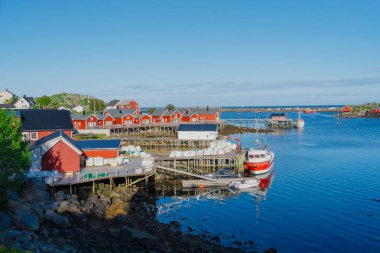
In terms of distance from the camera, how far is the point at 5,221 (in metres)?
21.4

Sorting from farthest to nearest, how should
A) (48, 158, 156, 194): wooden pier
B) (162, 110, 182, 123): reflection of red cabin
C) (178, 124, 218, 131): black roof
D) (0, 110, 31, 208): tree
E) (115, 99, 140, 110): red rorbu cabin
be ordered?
1. (115, 99, 140, 110): red rorbu cabin
2. (162, 110, 182, 123): reflection of red cabin
3. (178, 124, 218, 131): black roof
4. (48, 158, 156, 194): wooden pier
5. (0, 110, 31, 208): tree

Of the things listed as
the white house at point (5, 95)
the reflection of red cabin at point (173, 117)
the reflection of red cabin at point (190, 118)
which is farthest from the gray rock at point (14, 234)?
the white house at point (5, 95)

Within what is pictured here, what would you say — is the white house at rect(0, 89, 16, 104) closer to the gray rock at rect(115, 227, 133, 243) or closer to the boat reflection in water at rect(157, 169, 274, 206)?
the boat reflection in water at rect(157, 169, 274, 206)

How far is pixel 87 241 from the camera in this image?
22.4 metres

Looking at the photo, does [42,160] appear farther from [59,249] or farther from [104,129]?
[104,129]

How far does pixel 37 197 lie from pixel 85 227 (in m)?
5.48

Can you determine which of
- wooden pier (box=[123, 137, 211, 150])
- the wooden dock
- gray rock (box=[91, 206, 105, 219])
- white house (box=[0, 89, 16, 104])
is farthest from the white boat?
white house (box=[0, 89, 16, 104])

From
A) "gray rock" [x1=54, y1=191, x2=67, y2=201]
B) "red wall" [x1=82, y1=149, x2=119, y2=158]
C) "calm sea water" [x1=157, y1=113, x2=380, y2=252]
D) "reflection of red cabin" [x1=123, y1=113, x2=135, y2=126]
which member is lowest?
"calm sea water" [x1=157, y1=113, x2=380, y2=252]

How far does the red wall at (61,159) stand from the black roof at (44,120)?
10903mm

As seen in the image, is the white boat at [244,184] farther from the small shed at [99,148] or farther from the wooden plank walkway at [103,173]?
the small shed at [99,148]

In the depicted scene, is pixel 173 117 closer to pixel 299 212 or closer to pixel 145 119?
pixel 145 119

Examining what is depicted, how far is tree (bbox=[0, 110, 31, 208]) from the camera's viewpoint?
81.0 feet

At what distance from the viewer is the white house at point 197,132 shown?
221ft

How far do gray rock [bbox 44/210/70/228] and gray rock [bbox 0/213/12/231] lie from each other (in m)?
2.95
